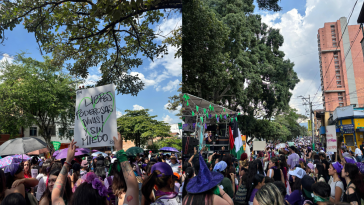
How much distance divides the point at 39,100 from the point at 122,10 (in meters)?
1.93

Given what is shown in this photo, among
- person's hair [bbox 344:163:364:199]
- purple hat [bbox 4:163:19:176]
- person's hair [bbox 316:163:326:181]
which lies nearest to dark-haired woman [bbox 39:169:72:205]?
purple hat [bbox 4:163:19:176]

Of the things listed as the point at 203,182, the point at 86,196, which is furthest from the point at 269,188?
the point at 86,196

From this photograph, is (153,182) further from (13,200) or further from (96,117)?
(13,200)

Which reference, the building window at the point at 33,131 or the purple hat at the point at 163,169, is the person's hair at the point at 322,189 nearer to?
the purple hat at the point at 163,169

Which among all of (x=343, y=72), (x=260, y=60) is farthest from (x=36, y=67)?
(x=343, y=72)

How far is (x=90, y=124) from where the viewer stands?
108 inches

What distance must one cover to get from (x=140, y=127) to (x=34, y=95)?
1.79 meters

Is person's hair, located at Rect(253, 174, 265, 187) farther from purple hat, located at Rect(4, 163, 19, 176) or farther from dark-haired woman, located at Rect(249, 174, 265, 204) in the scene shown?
purple hat, located at Rect(4, 163, 19, 176)

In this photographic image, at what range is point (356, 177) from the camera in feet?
12.5

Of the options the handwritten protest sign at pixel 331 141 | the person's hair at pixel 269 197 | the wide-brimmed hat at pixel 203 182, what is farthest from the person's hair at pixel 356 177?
the handwritten protest sign at pixel 331 141

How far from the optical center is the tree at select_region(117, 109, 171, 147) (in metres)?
3.20

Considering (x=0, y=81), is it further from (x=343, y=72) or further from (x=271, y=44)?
(x=343, y=72)

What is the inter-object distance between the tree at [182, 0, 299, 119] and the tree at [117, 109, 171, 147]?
650 centimetres

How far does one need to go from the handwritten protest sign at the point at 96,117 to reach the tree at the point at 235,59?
22.5 feet
